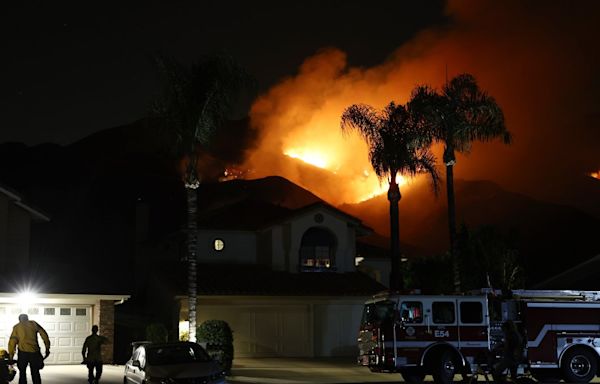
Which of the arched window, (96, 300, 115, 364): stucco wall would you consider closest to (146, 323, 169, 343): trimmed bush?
(96, 300, 115, 364): stucco wall

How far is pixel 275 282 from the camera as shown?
35.9 m

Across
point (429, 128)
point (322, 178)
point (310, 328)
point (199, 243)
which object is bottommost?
point (310, 328)

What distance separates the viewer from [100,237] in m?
90.6

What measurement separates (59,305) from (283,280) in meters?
10.0

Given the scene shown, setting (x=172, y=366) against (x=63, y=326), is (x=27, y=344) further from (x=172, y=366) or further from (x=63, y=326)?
(x=63, y=326)

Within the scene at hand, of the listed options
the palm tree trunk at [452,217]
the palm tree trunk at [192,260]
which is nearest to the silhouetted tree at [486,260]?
the palm tree trunk at [452,217]

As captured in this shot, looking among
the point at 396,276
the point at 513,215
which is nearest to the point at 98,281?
the point at 396,276

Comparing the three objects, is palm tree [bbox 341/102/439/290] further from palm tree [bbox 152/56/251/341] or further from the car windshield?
the car windshield

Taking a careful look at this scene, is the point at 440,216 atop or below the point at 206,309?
atop

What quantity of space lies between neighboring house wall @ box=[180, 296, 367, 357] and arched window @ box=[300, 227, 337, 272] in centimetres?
273

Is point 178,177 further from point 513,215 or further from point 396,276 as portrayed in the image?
point 396,276

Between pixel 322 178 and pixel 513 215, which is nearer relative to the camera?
pixel 322 178

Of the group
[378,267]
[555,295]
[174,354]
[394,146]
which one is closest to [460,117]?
[394,146]

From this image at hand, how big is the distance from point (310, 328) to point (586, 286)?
473 inches
